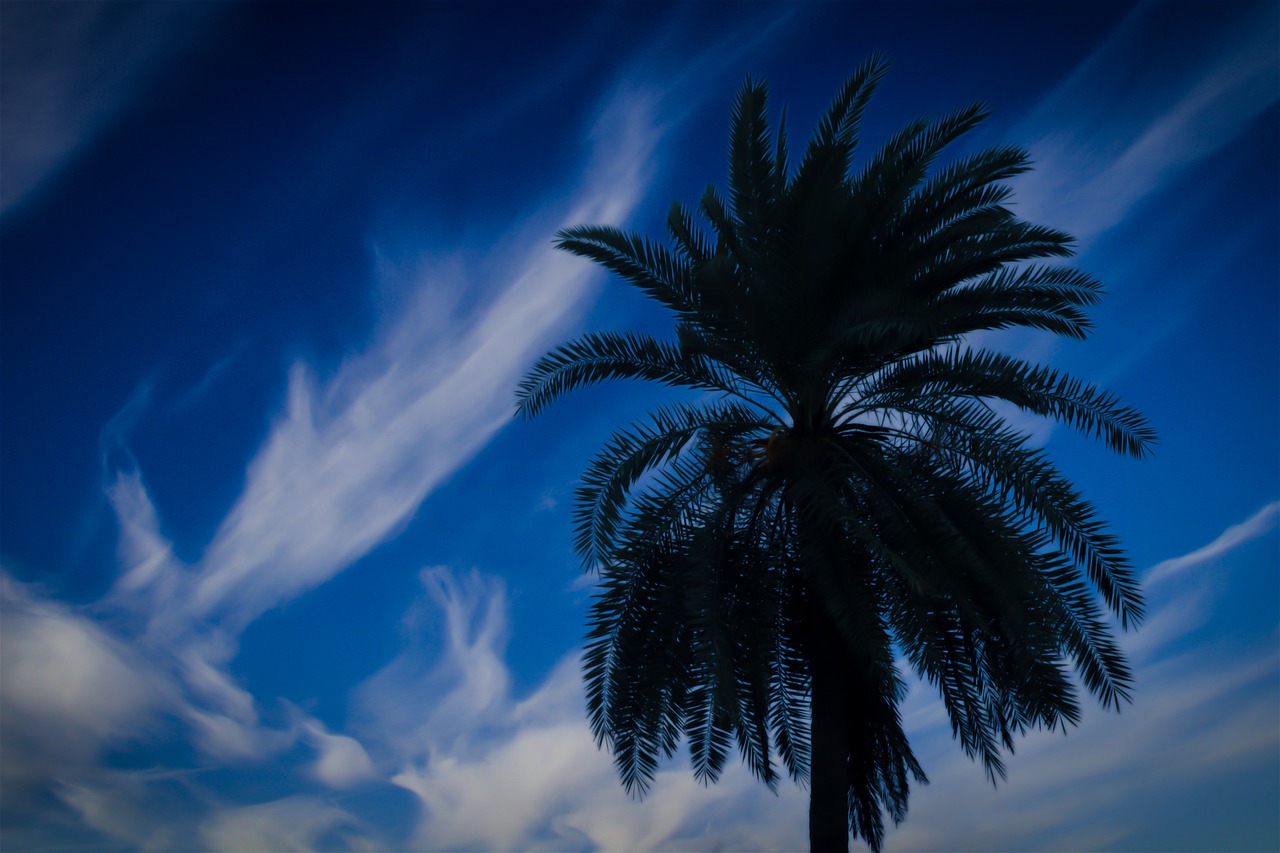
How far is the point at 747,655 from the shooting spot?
1164 centimetres

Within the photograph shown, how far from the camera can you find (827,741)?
1216cm

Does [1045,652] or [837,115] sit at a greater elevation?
[837,115]

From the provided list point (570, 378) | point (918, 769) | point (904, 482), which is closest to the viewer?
point (904, 482)

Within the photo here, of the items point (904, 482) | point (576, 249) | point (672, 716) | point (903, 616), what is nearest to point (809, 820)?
point (672, 716)

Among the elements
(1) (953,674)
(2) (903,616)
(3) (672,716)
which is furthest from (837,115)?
(3) (672,716)

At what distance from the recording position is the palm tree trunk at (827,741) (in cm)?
1178

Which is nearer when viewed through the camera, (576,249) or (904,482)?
(904,482)

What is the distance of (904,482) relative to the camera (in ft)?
37.9

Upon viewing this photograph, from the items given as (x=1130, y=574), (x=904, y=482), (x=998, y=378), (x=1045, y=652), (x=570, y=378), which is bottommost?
(x=1045, y=652)

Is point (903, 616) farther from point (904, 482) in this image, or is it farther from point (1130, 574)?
point (1130, 574)

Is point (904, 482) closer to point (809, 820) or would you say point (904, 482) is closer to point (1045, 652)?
point (1045, 652)

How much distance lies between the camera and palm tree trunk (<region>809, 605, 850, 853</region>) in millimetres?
11781

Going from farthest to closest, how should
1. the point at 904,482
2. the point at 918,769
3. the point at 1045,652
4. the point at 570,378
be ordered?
the point at 918,769
the point at 570,378
the point at 904,482
the point at 1045,652

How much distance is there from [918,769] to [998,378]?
5.88 m
